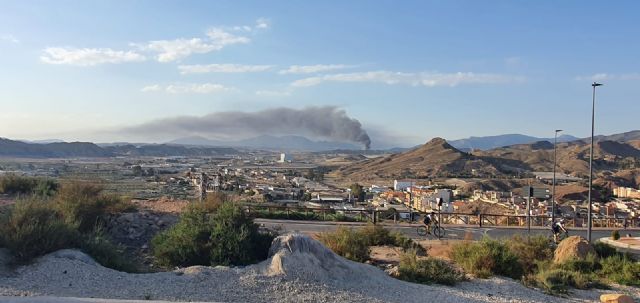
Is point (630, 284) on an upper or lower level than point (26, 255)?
lower

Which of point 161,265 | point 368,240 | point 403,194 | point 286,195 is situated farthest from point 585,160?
point 161,265

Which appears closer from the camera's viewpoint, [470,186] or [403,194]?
[403,194]

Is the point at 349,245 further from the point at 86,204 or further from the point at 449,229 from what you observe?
the point at 449,229

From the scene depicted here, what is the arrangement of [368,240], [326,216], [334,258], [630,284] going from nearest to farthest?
[334,258], [630,284], [368,240], [326,216]

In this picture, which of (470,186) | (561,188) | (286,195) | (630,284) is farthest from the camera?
(470,186)

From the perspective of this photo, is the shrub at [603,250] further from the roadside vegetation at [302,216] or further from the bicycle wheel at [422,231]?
the roadside vegetation at [302,216]

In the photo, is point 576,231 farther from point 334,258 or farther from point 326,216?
point 334,258

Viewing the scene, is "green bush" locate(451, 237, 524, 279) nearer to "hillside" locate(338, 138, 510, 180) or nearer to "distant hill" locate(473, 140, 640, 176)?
"hillside" locate(338, 138, 510, 180)
